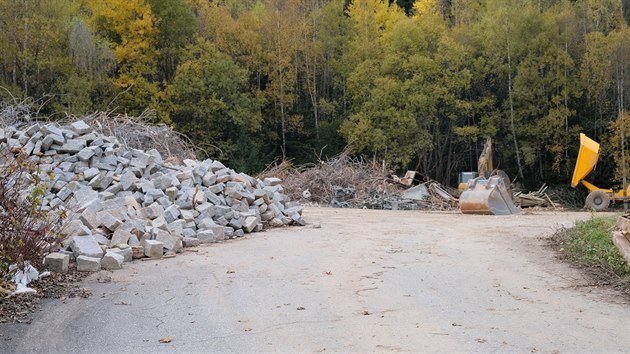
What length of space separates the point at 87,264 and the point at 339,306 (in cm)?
347

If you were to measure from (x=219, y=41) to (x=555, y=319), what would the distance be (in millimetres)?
35446

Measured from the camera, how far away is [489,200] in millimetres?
18531

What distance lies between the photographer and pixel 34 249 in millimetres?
7172

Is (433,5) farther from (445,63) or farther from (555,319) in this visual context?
(555,319)

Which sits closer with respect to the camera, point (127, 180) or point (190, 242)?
point (190, 242)

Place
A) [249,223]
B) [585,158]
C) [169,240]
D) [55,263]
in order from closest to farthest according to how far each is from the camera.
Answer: [55,263] → [169,240] → [249,223] → [585,158]

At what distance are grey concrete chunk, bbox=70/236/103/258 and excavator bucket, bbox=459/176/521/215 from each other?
12005 mm

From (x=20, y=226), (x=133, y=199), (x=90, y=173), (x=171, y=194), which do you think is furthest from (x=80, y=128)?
(x=20, y=226)

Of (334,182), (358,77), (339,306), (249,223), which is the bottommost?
(334,182)

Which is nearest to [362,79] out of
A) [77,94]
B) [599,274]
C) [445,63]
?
[445,63]

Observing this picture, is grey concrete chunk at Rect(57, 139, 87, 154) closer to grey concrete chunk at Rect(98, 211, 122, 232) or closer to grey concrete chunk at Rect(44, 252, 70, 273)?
grey concrete chunk at Rect(98, 211, 122, 232)

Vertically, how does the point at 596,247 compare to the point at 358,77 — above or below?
above

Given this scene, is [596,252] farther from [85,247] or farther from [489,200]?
[489,200]

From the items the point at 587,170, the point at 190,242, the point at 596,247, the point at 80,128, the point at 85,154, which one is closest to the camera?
the point at 596,247
